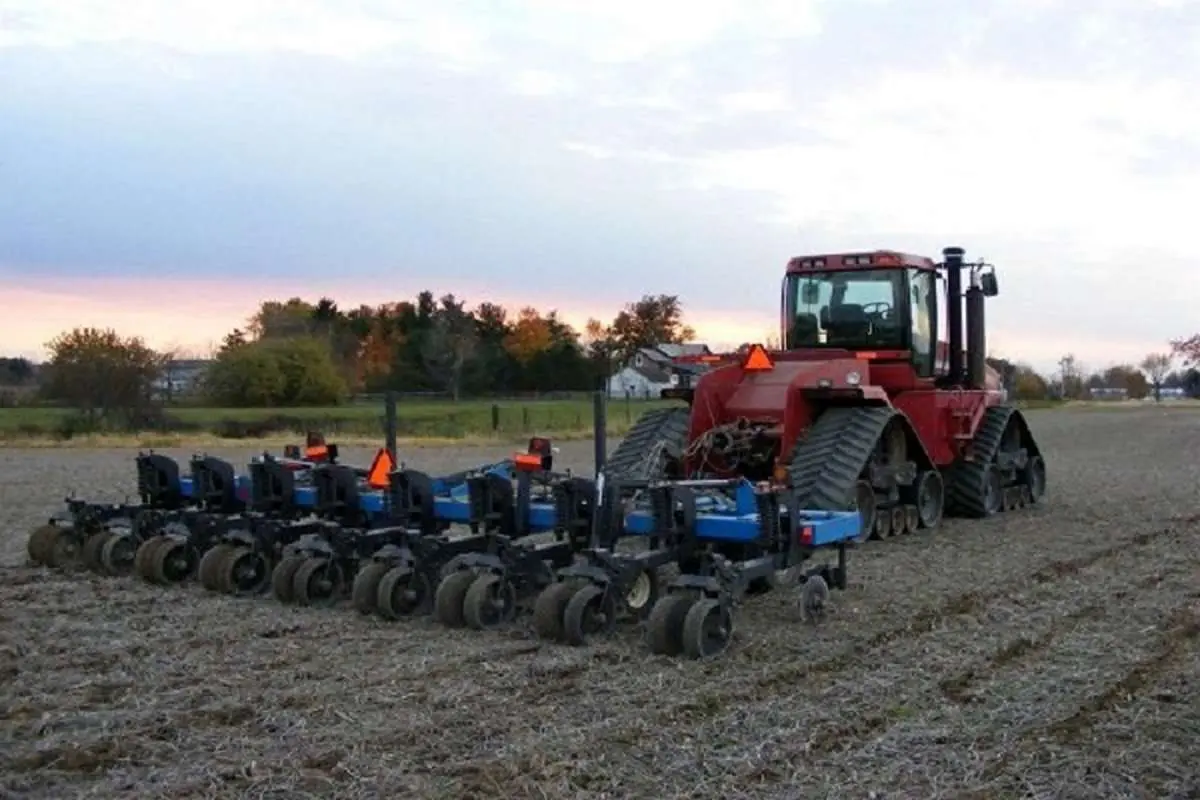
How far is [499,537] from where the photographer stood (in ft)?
27.5

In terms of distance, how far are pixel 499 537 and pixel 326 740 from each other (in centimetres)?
299

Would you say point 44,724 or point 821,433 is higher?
point 821,433

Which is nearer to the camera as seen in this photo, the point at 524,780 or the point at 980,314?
the point at 524,780

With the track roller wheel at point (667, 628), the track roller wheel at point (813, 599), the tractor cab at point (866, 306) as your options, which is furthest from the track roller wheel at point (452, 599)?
the tractor cab at point (866, 306)

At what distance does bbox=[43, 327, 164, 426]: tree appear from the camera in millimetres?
41406

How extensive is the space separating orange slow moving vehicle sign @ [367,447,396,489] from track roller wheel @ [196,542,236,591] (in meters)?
1.08

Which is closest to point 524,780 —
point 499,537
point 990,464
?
point 499,537

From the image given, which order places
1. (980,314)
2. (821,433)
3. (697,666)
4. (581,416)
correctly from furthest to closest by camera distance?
1. (581,416)
2. (980,314)
3. (821,433)
4. (697,666)

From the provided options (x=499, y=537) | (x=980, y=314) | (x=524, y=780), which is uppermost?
(x=980, y=314)

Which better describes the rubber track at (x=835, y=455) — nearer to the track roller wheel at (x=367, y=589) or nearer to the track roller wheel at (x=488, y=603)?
the track roller wheel at (x=488, y=603)

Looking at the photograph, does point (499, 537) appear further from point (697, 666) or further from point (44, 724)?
point (44, 724)

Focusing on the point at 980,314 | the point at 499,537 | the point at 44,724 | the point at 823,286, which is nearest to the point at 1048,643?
the point at 499,537

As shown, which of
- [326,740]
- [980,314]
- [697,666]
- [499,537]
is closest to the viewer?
[326,740]

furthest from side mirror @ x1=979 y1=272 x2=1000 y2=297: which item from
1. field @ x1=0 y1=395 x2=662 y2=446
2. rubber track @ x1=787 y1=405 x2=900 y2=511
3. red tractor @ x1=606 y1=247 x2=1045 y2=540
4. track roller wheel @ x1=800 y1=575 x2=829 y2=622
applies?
field @ x1=0 y1=395 x2=662 y2=446
